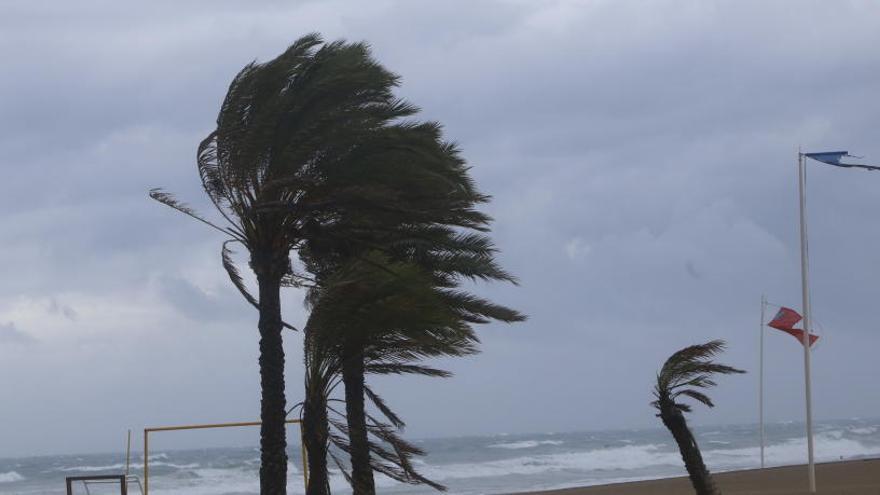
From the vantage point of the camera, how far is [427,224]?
19.5 m

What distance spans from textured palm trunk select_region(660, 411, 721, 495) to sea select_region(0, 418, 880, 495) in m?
29.1

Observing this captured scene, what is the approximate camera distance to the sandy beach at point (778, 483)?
29.3m

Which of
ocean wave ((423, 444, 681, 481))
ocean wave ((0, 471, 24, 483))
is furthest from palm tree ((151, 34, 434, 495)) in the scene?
ocean wave ((0, 471, 24, 483))

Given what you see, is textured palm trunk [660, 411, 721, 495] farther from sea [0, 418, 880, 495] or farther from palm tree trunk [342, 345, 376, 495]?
sea [0, 418, 880, 495]

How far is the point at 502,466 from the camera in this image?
205 feet

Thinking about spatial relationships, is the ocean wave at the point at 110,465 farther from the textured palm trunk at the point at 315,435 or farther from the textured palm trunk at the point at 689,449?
the textured palm trunk at the point at 689,449

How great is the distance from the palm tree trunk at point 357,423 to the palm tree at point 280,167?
987mm

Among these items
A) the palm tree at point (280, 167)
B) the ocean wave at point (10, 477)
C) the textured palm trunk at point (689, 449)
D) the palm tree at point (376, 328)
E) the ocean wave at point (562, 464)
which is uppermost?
the palm tree at point (280, 167)

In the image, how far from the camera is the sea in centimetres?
4953

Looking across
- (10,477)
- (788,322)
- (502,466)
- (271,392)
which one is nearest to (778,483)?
(788,322)

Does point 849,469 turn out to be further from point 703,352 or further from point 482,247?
point 703,352

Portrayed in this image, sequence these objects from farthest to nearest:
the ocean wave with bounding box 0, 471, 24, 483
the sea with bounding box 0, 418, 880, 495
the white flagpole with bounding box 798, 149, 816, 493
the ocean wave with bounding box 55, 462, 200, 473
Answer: the ocean wave with bounding box 55, 462, 200, 473 < the ocean wave with bounding box 0, 471, 24, 483 < the sea with bounding box 0, 418, 880, 495 < the white flagpole with bounding box 798, 149, 816, 493

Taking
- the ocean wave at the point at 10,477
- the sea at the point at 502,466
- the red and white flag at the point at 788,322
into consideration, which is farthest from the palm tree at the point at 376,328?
the ocean wave at the point at 10,477

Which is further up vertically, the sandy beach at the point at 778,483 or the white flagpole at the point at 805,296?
the white flagpole at the point at 805,296
